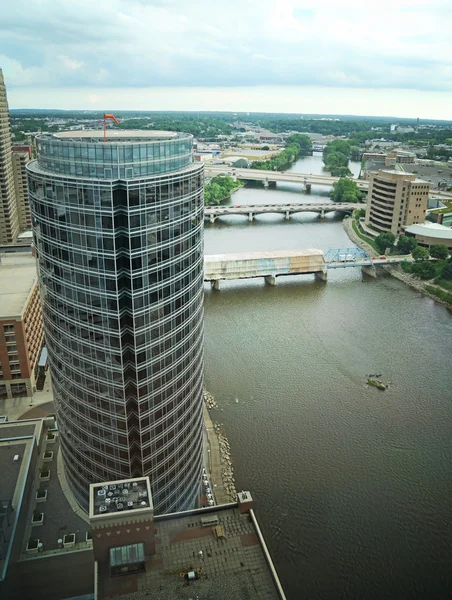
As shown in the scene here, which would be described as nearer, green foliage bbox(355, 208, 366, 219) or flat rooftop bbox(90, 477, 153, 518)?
flat rooftop bbox(90, 477, 153, 518)

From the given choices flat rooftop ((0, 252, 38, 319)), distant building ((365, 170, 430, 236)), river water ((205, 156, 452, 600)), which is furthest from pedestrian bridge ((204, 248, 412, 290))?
flat rooftop ((0, 252, 38, 319))

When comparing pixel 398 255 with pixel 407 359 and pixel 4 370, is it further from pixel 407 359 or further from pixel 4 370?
pixel 4 370

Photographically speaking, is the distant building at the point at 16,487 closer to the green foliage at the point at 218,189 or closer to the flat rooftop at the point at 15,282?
the flat rooftop at the point at 15,282

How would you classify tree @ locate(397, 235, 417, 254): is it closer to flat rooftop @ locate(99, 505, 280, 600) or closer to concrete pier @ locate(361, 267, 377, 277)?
concrete pier @ locate(361, 267, 377, 277)

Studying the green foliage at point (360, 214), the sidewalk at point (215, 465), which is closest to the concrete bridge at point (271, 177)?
the green foliage at point (360, 214)

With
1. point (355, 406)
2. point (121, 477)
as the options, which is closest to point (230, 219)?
point (355, 406)

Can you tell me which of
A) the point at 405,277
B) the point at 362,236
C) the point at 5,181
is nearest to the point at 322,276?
the point at 405,277
